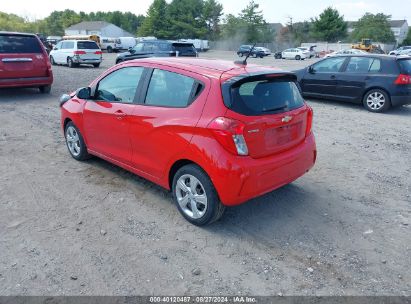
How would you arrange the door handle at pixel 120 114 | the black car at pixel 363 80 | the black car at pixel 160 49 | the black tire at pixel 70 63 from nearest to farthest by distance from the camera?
the door handle at pixel 120 114 → the black car at pixel 363 80 → the black car at pixel 160 49 → the black tire at pixel 70 63

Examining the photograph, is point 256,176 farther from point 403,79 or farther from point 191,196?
point 403,79

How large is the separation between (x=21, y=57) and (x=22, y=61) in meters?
0.11

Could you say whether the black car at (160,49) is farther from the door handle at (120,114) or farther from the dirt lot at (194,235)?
the door handle at (120,114)

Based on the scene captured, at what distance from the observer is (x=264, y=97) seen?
12.0ft

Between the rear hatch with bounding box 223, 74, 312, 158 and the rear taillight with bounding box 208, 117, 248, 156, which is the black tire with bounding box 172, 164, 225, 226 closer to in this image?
the rear taillight with bounding box 208, 117, 248, 156

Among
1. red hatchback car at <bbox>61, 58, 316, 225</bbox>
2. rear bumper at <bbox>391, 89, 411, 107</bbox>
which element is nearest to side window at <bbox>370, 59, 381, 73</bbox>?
rear bumper at <bbox>391, 89, 411, 107</bbox>

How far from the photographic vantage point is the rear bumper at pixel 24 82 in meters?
9.81

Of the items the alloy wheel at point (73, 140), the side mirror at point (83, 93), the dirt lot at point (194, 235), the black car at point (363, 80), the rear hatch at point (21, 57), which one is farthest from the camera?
the rear hatch at point (21, 57)

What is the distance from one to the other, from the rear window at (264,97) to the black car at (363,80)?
6.48 metres

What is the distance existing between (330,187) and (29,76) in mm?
9100

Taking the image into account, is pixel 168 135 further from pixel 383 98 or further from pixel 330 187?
pixel 383 98

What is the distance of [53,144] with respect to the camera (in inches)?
252

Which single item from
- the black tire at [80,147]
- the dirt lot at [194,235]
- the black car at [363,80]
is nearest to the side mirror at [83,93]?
the black tire at [80,147]

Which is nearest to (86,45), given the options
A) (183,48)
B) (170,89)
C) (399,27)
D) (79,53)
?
(79,53)
